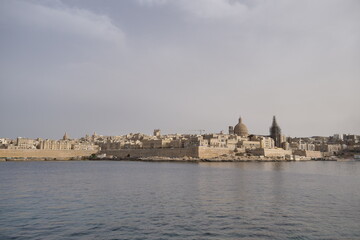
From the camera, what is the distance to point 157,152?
197 feet

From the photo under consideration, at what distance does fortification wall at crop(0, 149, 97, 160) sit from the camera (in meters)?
52.8

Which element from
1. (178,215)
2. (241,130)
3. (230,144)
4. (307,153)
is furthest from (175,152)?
(178,215)

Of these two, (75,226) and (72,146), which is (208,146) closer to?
(72,146)

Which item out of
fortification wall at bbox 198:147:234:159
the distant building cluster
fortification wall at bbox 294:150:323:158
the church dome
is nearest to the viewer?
fortification wall at bbox 198:147:234:159

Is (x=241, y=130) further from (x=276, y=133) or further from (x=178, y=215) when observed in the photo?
(x=178, y=215)

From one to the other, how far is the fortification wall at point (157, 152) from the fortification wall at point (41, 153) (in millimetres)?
5776

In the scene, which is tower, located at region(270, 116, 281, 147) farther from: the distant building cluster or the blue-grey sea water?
the blue-grey sea water

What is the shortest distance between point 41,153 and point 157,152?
19.4 metres

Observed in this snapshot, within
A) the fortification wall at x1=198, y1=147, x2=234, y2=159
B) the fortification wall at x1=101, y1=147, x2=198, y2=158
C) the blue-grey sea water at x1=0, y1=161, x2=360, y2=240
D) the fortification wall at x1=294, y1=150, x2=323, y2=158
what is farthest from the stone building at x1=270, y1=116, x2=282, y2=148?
the blue-grey sea water at x1=0, y1=161, x2=360, y2=240

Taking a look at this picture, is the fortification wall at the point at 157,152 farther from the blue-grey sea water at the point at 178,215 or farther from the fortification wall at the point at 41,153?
the blue-grey sea water at the point at 178,215

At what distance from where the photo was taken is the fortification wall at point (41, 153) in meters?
52.8

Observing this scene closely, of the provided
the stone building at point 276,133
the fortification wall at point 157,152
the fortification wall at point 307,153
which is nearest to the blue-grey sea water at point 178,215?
the fortification wall at point 157,152

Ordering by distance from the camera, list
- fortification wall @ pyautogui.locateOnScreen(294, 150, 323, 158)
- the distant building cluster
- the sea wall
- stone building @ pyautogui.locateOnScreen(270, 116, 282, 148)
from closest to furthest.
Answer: the sea wall < the distant building cluster < fortification wall @ pyautogui.locateOnScreen(294, 150, 323, 158) < stone building @ pyautogui.locateOnScreen(270, 116, 282, 148)

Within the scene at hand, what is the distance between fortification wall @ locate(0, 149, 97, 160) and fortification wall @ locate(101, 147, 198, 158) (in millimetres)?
5776
